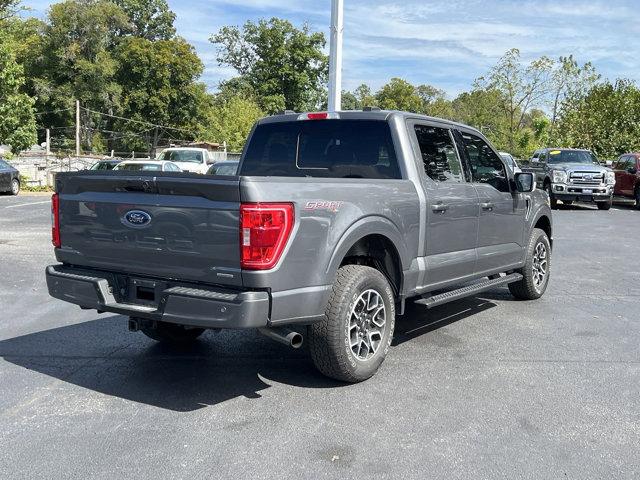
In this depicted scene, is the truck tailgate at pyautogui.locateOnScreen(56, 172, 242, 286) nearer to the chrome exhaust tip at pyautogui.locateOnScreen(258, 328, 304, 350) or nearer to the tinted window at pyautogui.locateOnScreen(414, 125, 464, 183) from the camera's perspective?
the chrome exhaust tip at pyautogui.locateOnScreen(258, 328, 304, 350)

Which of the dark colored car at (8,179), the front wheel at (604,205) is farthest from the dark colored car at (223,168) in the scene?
the front wheel at (604,205)

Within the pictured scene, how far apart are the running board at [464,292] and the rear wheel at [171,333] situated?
2006 millimetres

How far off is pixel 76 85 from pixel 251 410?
63.8 m

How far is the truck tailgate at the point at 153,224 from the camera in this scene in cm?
406

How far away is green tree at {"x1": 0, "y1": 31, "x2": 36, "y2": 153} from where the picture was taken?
97.2ft

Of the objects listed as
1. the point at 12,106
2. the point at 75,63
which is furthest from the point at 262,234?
the point at 75,63

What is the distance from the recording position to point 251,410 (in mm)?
4348

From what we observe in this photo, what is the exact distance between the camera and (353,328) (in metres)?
4.75

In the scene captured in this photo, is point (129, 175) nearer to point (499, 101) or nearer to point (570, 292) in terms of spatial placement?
point (570, 292)

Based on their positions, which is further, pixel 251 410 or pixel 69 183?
pixel 69 183

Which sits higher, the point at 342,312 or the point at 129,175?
the point at 129,175

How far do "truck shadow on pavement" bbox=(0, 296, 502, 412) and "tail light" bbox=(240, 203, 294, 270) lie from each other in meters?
1.14

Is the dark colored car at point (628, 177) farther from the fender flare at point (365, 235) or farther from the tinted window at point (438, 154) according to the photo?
the fender flare at point (365, 235)

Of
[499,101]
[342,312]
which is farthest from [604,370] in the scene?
[499,101]
